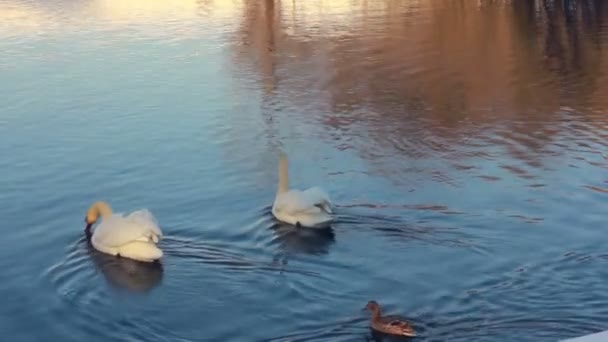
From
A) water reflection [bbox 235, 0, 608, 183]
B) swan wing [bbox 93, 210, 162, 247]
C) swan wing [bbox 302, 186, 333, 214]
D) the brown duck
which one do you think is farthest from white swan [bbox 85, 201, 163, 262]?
water reflection [bbox 235, 0, 608, 183]

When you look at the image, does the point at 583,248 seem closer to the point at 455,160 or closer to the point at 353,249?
the point at 353,249

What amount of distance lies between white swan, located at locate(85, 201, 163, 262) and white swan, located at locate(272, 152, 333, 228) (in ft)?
4.52

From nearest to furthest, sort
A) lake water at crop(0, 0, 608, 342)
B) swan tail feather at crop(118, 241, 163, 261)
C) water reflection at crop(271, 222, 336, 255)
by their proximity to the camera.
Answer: lake water at crop(0, 0, 608, 342) → swan tail feather at crop(118, 241, 163, 261) → water reflection at crop(271, 222, 336, 255)

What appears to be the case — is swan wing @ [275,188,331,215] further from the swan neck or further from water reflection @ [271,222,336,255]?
the swan neck

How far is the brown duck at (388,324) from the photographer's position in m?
8.12

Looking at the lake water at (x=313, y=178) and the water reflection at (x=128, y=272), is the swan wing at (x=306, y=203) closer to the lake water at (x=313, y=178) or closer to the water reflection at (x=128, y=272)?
the lake water at (x=313, y=178)

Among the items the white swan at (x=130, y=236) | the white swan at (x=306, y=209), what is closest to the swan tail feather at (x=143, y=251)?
the white swan at (x=130, y=236)

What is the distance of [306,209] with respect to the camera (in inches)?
425

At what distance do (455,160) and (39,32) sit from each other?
15.2 m

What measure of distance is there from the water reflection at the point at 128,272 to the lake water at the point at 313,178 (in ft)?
0.08

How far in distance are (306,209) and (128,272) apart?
1835 mm

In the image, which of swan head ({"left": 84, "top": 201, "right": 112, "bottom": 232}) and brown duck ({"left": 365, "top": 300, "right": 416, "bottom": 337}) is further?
swan head ({"left": 84, "top": 201, "right": 112, "bottom": 232})

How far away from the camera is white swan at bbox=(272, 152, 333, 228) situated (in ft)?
35.4

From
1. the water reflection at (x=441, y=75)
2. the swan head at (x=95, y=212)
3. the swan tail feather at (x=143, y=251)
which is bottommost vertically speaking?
the water reflection at (x=441, y=75)
